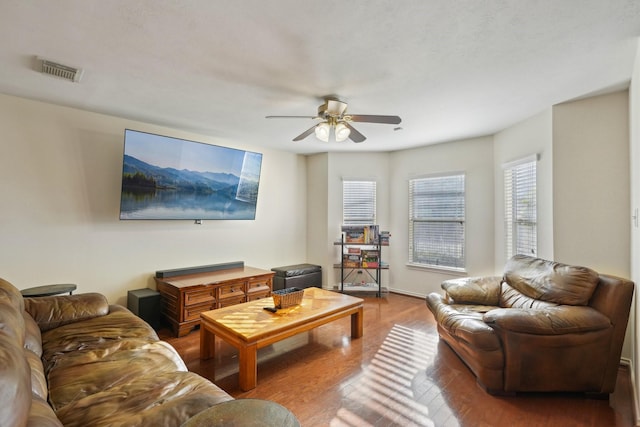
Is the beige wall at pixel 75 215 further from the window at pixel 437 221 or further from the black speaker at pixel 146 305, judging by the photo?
the window at pixel 437 221

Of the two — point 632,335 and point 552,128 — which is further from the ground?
point 552,128

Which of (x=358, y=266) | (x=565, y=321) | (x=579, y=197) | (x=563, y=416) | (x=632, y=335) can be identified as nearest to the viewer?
(x=563, y=416)

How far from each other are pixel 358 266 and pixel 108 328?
140 inches

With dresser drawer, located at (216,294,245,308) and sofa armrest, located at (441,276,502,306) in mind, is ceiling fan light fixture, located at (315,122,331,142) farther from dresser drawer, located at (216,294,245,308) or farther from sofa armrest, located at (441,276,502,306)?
dresser drawer, located at (216,294,245,308)

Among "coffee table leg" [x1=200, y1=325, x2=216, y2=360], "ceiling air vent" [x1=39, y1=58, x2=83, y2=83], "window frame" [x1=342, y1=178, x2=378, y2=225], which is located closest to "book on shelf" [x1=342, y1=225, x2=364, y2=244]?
"window frame" [x1=342, y1=178, x2=378, y2=225]

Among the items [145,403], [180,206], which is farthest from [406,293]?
[145,403]

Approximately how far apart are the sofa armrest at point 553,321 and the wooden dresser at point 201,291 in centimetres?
280

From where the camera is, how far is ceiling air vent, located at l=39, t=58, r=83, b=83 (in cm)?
223

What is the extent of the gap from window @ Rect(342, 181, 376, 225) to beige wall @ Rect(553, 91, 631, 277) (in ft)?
9.19

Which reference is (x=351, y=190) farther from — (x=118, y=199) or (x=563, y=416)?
(x=563, y=416)

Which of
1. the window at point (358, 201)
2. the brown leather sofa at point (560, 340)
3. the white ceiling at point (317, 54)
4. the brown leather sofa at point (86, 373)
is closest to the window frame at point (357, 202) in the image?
the window at point (358, 201)

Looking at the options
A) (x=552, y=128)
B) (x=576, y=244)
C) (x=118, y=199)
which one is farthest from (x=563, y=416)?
(x=118, y=199)

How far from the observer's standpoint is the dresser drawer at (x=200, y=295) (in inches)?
133

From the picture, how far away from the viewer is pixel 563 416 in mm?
2023
